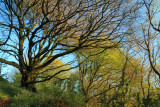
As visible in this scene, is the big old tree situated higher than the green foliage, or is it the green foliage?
the big old tree

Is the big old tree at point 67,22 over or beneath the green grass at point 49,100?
over

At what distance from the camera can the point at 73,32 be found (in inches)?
401

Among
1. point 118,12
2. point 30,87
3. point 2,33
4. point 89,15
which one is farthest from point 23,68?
point 118,12

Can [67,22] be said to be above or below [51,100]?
above

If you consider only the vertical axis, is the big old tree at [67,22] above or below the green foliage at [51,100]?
above

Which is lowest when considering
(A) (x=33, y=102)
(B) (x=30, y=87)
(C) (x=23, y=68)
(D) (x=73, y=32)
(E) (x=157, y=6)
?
(A) (x=33, y=102)

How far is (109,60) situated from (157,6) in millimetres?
6536

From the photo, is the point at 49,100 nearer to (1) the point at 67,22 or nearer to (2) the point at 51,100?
(2) the point at 51,100

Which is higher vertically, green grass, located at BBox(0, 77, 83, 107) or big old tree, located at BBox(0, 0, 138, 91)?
big old tree, located at BBox(0, 0, 138, 91)

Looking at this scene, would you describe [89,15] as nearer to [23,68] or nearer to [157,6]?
[23,68]

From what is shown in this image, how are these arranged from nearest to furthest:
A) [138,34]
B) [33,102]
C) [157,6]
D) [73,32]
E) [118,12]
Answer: [33,102], [118,12], [73,32], [157,6], [138,34]

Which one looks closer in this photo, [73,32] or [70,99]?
[70,99]

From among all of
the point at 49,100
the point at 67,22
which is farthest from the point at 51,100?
the point at 67,22

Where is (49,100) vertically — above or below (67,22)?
below
